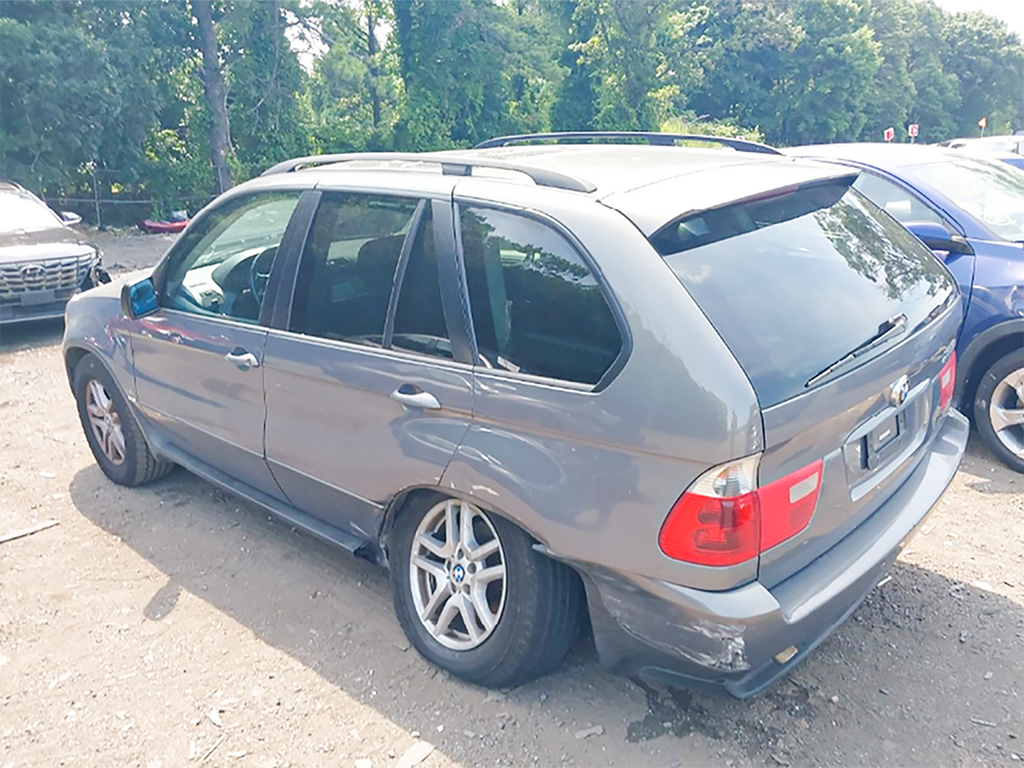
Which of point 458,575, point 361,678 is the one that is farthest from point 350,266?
point 361,678

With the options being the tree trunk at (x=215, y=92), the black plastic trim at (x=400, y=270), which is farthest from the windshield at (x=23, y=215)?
the tree trunk at (x=215, y=92)

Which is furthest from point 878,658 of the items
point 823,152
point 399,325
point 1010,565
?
point 823,152

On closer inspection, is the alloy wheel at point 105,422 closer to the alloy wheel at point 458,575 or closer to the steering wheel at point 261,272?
the steering wheel at point 261,272

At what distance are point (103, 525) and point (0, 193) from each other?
6771mm

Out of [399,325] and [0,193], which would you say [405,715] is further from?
[0,193]

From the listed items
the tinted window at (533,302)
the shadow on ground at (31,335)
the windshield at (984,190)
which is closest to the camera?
the tinted window at (533,302)

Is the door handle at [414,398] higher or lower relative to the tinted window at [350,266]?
lower

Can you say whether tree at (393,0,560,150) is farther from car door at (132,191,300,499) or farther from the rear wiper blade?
the rear wiper blade

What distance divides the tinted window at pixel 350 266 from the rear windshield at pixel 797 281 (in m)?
1.08

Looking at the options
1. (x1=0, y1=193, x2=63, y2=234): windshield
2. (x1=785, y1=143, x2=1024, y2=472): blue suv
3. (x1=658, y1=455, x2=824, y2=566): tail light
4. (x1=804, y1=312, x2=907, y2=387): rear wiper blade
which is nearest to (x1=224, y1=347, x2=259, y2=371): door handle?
(x1=658, y1=455, x2=824, y2=566): tail light

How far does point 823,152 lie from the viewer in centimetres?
612

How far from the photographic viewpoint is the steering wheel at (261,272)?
366 centimetres

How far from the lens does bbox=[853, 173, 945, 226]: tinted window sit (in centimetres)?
532

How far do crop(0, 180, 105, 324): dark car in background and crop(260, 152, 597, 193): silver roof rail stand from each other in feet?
18.5
